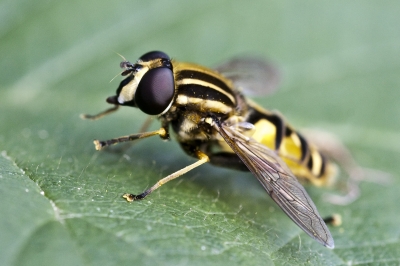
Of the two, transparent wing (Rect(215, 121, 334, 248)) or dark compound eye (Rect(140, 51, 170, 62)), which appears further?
dark compound eye (Rect(140, 51, 170, 62))

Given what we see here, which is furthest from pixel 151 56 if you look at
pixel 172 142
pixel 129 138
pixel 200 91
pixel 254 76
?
pixel 254 76

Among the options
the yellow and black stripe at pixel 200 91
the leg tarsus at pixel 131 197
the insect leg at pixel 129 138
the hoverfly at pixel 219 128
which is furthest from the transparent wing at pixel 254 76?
the leg tarsus at pixel 131 197

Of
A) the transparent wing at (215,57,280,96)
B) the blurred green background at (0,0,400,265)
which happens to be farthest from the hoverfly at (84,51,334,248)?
the transparent wing at (215,57,280,96)

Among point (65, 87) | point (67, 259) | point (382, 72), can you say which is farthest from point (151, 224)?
point (382, 72)

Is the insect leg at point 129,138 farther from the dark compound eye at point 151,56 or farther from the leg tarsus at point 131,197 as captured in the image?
the leg tarsus at point 131,197

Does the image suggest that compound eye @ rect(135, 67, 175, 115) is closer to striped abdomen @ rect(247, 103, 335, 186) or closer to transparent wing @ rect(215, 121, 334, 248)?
transparent wing @ rect(215, 121, 334, 248)

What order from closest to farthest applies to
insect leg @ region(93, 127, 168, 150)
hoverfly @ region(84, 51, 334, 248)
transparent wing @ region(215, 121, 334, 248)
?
transparent wing @ region(215, 121, 334, 248) < hoverfly @ region(84, 51, 334, 248) < insect leg @ region(93, 127, 168, 150)

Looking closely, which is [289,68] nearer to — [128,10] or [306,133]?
[306,133]
